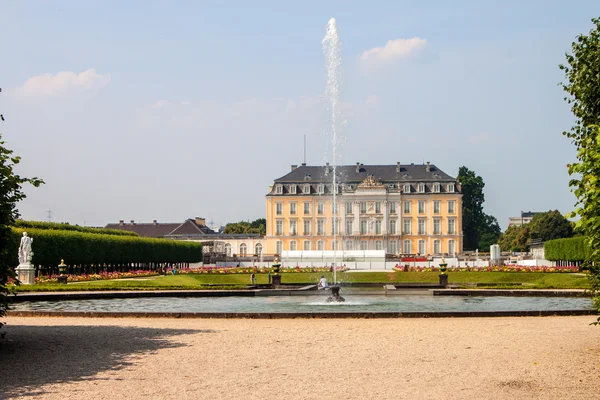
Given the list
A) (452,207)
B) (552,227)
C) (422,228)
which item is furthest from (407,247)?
(552,227)

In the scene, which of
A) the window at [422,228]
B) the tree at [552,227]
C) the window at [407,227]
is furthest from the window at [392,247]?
the tree at [552,227]

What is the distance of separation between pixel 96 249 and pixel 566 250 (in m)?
31.9

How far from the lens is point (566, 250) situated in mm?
52594

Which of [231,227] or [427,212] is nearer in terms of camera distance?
[427,212]

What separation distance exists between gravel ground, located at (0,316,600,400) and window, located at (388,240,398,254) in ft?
224

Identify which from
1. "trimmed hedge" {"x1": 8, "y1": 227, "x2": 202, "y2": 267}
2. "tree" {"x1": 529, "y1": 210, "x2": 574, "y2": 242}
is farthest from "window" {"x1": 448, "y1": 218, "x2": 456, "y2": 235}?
"trimmed hedge" {"x1": 8, "y1": 227, "x2": 202, "y2": 267}

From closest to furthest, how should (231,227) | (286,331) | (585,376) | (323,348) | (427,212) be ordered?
(585,376) → (323,348) → (286,331) → (427,212) → (231,227)

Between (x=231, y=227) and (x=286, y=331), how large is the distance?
9773cm

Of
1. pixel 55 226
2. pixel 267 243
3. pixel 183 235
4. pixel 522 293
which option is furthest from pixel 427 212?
pixel 522 293

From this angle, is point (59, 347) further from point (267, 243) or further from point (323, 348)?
point (267, 243)

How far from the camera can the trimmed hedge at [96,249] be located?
4131 centimetres

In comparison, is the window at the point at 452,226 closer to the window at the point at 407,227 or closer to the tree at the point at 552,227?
the window at the point at 407,227

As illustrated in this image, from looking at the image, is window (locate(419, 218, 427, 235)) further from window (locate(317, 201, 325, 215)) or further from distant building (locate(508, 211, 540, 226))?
distant building (locate(508, 211, 540, 226))

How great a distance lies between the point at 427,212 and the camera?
275 ft
